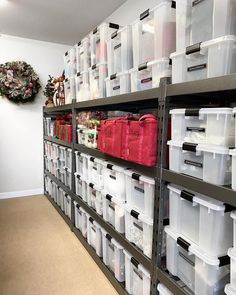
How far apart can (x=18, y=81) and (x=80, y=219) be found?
2.51 metres

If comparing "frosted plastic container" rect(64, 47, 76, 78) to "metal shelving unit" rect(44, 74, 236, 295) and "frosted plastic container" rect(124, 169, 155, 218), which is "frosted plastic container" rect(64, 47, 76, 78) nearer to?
"metal shelving unit" rect(44, 74, 236, 295)

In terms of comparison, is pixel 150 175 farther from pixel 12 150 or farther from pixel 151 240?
pixel 12 150

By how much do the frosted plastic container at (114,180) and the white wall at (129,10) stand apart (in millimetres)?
1647

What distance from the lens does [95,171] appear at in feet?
7.95

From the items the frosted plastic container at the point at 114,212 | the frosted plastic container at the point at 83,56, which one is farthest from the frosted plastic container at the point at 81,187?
the frosted plastic container at the point at 83,56

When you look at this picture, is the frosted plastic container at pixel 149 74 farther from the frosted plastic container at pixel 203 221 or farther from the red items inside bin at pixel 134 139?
the frosted plastic container at pixel 203 221

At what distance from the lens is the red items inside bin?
1.49m

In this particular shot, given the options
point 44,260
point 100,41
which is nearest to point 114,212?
point 44,260

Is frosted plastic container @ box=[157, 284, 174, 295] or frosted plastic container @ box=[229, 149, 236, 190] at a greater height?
frosted plastic container @ box=[229, 149, 236, 190]

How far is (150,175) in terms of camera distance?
1572 mm

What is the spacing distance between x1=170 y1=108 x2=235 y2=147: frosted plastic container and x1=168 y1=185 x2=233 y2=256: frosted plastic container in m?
0.28

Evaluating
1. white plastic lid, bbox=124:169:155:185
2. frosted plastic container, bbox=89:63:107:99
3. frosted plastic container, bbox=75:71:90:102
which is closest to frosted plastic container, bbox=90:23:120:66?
frosted plastic container, bbox=89:63:107:99

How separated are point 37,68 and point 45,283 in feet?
11.3

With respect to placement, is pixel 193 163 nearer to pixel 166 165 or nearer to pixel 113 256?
pixel 166 165
